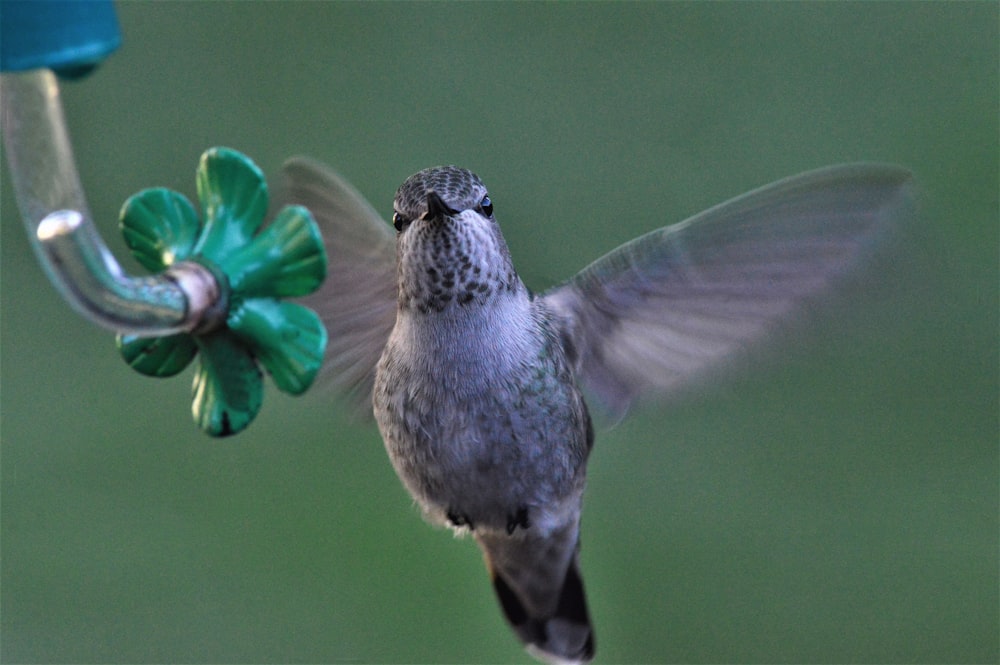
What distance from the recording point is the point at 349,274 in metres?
1.17

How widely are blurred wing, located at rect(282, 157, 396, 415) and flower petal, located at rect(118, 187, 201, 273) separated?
0.35 metres

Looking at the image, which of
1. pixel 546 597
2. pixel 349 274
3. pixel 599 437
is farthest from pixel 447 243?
pixel 599 437

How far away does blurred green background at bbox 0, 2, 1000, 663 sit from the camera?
216 centimetres

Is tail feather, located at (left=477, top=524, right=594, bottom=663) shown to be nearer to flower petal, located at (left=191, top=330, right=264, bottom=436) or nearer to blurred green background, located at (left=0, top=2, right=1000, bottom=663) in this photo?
flower petal, located at (left=191, top=330, right=264, bottom=436)

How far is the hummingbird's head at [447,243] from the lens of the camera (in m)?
0.91


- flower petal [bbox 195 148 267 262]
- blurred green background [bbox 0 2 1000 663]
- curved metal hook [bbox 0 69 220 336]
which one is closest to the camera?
curved metal hook [bbox 0 69 220 336]

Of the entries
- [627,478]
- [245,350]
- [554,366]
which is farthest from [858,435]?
[245,350]

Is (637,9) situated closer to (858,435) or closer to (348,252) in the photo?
(858,435)

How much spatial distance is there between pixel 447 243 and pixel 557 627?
633mm

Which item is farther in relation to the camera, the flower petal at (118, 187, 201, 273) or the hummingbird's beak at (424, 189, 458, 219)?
the hummingbird's beak at (424, 189, 458, 219)

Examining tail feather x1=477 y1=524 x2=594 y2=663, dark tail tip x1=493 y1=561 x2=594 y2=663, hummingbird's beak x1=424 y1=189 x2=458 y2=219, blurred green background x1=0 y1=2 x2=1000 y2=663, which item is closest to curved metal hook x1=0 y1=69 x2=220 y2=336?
hummingbird's beak x1=424 y1=189 x2=458 y2=219

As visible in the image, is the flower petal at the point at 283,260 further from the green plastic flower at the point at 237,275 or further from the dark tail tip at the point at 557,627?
the dark tail tip at the point at 557,627

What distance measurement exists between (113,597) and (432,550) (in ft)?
1.86

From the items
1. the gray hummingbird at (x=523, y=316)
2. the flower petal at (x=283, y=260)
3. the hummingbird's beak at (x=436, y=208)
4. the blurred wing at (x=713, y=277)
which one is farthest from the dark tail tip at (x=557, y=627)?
the flower petal at (x=283, y=260)
